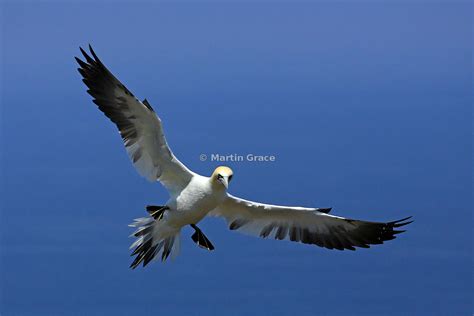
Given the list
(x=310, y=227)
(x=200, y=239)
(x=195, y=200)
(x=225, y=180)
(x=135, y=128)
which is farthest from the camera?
(x=310, y=227)

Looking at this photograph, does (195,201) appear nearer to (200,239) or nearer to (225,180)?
(225,180)

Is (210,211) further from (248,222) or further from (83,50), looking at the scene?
(83,50)

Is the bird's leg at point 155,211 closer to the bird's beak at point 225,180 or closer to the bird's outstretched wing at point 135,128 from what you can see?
the bird's outstretched wing at point 135,128

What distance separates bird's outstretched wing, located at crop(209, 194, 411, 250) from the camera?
36.2 feet

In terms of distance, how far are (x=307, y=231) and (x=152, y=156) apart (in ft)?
6.18

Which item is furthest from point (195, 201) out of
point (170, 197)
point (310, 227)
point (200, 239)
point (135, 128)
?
point (310, 227)

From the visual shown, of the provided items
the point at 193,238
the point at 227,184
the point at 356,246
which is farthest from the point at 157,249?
the point at 356,246

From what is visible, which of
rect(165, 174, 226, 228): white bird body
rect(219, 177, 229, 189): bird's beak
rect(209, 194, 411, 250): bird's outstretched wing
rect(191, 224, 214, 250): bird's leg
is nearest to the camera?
rect(219, 177, 229, 189): bird's beak

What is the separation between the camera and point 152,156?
10531mm

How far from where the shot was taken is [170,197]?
10555mm

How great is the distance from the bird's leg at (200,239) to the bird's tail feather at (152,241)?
0.17 metres

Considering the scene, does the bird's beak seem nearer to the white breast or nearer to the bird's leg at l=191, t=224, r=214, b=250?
the white breast

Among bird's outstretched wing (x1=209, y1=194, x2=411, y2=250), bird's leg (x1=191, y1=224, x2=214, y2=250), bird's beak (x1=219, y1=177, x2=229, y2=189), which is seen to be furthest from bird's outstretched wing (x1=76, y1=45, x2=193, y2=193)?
bird's outstretched wing (x1=209, y1=194, x2=411, y2=250)

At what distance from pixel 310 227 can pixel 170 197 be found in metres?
1.59
